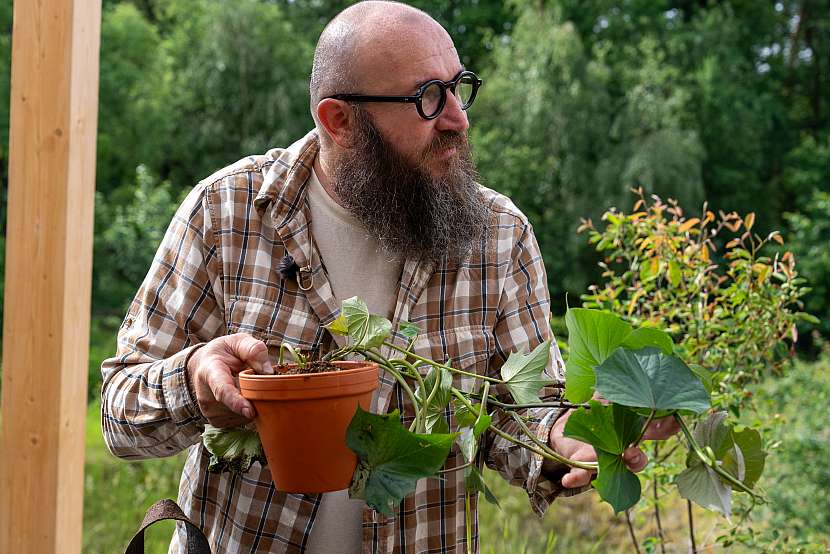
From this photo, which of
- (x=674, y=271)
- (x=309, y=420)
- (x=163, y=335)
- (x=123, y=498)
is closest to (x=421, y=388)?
(x=309, y=420)

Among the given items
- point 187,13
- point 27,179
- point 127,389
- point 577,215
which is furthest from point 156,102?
point 127,389

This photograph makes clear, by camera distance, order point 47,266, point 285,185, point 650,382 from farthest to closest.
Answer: point 47,266, point 285,185, point 650,382

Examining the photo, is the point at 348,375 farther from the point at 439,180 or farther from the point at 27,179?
the point at 27,179

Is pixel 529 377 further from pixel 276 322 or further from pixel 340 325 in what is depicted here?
pixel 276 322

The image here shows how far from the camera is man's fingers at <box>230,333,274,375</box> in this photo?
3.29 ft

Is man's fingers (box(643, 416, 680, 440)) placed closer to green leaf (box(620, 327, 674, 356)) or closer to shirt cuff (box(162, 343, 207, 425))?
green leaf (box(620, 327, 674, 356))

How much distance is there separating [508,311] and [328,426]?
565mm

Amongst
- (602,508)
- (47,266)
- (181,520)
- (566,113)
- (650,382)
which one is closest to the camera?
(650,382)

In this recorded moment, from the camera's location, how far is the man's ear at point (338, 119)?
4.84 ft

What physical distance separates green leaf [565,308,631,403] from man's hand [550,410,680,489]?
5cm

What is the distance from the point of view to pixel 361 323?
1057mm

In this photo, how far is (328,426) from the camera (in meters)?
0.97

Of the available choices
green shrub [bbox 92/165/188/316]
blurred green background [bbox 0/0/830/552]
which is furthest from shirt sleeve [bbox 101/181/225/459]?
blurred green background [bbox 0/0/830/552]

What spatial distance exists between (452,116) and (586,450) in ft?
1.74
